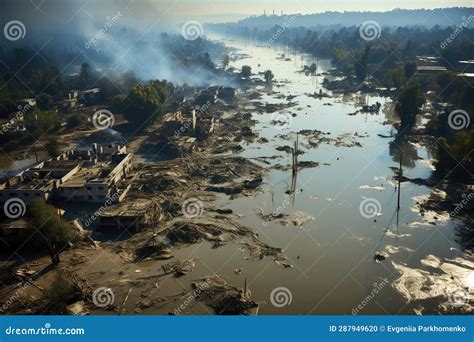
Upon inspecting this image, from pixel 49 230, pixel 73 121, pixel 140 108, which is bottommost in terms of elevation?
pixel 49 230

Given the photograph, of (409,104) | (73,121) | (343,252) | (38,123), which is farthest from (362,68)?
(343,252)

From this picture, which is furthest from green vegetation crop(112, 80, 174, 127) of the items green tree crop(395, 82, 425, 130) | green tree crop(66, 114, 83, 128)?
green tree crop(395, 82, 425, 130)

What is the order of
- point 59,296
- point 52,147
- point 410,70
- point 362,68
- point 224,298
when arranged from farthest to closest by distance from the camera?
point 362,68 < point 410,70 < point 52,147 < point 224,298 < point 59,296

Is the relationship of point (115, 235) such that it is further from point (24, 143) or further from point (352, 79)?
point (352, 79)

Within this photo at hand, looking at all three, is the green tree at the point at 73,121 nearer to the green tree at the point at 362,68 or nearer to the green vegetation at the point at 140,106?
the green vegetation at the point at 140,106

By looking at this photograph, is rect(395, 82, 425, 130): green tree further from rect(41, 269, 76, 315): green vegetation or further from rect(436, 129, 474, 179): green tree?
rect(41, 269, 76, 315): green vegetation

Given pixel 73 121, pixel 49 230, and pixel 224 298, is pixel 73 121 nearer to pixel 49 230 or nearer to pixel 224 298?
pixel 49 230

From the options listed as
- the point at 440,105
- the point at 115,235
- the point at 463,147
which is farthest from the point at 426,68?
the point at 115,235
